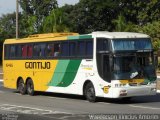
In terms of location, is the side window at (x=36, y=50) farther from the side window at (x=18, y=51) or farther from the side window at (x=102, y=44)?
the side window at (x=102, y=44)

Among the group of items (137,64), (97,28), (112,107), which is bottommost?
(112,107)

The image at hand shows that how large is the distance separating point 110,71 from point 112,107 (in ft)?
6.72

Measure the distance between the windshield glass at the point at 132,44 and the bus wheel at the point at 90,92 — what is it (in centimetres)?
216

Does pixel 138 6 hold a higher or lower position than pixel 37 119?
higher

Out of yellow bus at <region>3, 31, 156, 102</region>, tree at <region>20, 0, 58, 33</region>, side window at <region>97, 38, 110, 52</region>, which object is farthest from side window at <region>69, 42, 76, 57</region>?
tree at <region>20, 0, 58, 33</region>

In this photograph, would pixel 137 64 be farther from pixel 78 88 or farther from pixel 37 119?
pixel 37 119

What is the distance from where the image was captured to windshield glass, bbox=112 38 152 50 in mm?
22750

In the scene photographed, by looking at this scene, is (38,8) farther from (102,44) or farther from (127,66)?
(127,66)

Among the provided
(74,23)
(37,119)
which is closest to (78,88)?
(37,119)

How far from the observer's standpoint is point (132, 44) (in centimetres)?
2306

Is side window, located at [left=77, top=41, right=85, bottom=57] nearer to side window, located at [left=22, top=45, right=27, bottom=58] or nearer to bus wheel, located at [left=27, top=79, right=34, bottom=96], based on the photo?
bus wheel, located at [left=27, top=79, right=34, bottom=96]

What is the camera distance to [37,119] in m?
15.6

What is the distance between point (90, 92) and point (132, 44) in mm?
2673

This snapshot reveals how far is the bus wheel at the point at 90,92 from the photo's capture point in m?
23.5
